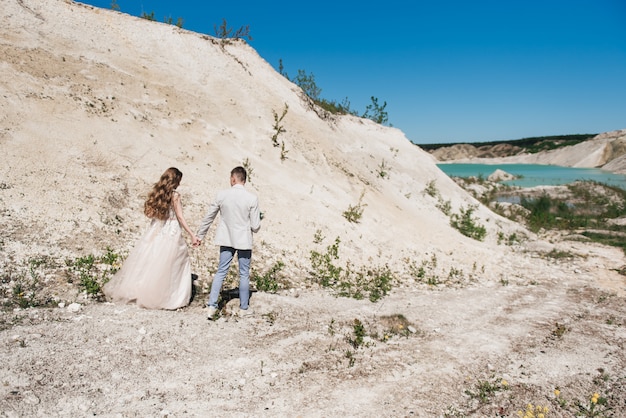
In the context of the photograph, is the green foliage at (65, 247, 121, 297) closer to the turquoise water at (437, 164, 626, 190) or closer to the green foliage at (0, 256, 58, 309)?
the green foliage at (0, 256, 58, 309)

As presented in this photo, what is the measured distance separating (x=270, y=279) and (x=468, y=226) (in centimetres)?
986

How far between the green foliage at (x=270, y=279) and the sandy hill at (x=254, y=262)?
27 cm

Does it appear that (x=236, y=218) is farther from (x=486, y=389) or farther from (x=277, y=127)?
(x=277, y=127)

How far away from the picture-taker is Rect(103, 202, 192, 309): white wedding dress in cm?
600

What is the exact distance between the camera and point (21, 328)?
16.6 ft

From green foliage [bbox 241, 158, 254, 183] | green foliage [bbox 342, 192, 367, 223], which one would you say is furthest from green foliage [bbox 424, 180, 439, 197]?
green foliage [bbox 241, 158, 254, 183]

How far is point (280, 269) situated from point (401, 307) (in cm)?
263

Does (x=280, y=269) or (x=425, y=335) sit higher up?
(x=280, y=269)

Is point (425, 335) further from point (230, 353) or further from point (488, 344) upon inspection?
point (230, 353)

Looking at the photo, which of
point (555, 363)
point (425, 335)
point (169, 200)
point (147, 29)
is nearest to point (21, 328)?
point (169, 200)

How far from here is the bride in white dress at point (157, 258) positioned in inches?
237

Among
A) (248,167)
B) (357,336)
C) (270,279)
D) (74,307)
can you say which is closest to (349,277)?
(270,279)

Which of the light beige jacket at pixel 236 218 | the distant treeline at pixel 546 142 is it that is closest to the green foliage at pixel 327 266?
the light beige jacket at pixel 236 218

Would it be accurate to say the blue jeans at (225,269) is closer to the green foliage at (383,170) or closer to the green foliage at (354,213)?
the green foliage at (354,213)
